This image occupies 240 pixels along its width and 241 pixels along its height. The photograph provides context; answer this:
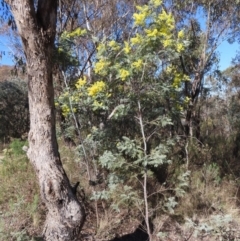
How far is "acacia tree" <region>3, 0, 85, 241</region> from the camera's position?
3551mm

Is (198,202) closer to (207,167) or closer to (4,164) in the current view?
(207,167)

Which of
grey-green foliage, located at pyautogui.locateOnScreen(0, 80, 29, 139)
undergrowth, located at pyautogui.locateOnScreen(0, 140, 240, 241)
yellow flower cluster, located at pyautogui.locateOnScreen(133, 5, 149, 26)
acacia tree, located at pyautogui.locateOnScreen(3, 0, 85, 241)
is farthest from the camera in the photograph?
grey-green foliage, located at pyautogui.locateOnScreen(0, 80, 29, 139)

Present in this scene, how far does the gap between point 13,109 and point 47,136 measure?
382 inches

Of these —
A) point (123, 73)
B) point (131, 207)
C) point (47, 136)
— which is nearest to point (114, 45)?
point (123, 73)

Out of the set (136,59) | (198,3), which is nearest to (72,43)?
(136,59)

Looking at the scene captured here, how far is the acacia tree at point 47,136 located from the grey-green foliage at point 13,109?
891 cm

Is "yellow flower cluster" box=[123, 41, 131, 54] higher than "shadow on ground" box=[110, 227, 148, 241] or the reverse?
higher

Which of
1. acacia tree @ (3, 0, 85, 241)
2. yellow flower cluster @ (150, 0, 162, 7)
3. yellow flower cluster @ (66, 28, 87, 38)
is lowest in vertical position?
acacia tree @ (3, 0, 85, 241)

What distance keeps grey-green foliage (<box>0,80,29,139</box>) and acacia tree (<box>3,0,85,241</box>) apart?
8.91 meters

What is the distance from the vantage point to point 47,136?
3.62m

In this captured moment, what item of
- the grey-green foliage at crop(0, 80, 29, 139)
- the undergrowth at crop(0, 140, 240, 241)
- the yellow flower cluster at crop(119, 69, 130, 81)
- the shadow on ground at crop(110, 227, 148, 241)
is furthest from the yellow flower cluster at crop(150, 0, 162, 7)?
the grey-green foliage at crop(0, 80, 29, 139)

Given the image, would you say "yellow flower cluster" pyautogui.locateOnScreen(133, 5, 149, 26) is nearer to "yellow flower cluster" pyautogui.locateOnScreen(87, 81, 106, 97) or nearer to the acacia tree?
"yellow flower cluster" pyautogui.locateOnScreen(87, 81, 106, 97)

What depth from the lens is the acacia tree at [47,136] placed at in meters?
3.55

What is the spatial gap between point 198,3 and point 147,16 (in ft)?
16.6
